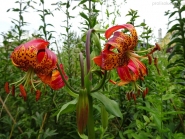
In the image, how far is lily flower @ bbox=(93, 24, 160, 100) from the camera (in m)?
0.66

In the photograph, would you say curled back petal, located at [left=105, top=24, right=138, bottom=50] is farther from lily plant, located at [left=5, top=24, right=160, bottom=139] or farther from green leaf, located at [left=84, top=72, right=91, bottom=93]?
green leaf, located at [left=84, top=72, right=91, bottom=93]

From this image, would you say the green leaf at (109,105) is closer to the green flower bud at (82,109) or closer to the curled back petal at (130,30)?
the green flower bud at (82,109)

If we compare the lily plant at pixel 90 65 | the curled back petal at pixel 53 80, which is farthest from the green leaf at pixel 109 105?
the curled back petal at pixel 53 80

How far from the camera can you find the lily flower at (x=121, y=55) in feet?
2.16

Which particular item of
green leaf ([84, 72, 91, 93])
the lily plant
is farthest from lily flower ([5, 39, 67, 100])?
green leaf ([84, 72, 91, 93])

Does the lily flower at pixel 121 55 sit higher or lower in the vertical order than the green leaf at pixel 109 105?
higher

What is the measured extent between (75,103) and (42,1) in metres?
1.06

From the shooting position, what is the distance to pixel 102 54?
663mm

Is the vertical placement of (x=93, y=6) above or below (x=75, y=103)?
above

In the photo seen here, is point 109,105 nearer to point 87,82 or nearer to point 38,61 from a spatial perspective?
point 87,82

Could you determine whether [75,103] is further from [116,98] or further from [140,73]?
[116,98]

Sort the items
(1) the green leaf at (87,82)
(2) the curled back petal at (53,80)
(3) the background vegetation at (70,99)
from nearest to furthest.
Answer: (1) the green leaf at (87,82), (2) the curled back petal at (53,80), (3) the background vegetation at (70,99)

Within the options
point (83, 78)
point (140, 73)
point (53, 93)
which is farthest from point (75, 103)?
point (53, 93)

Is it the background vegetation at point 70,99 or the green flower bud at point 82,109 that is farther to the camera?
the background vegetation at point 70,99
